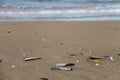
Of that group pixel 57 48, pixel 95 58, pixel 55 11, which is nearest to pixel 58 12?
pixel 55 11

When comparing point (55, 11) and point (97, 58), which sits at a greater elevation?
point (97, 58)

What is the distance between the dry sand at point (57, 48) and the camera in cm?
510

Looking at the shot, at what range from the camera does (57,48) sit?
6352 mm

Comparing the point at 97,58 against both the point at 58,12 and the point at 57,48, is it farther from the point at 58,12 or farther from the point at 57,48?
the point at 58,12

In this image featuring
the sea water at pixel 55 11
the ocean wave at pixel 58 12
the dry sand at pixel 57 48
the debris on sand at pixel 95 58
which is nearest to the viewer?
the dry sand at pixel 57 48

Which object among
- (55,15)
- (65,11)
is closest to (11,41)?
(55,15)

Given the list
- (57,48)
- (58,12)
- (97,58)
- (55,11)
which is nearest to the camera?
(97,58)

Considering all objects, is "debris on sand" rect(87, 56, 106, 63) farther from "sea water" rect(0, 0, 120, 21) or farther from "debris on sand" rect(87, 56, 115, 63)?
"sea water" rect(0, 0, 120, 21)

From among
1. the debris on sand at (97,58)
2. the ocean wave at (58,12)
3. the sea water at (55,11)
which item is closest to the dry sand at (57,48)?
the debris on sand at (97,58)

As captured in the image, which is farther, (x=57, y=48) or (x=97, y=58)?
(x=57, y=48)

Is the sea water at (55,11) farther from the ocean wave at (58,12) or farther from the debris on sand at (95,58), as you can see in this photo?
the debris on sand at (95,58)

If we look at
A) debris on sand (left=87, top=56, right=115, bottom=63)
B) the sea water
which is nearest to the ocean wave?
the sea water

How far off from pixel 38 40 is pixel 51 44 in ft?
1.31

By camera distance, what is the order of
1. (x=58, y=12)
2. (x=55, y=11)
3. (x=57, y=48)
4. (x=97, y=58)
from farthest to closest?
1. (x=55, y=11)
2. (x=58, y=12)
3. (x=57, y=48)
4. (x=97, y=58)
